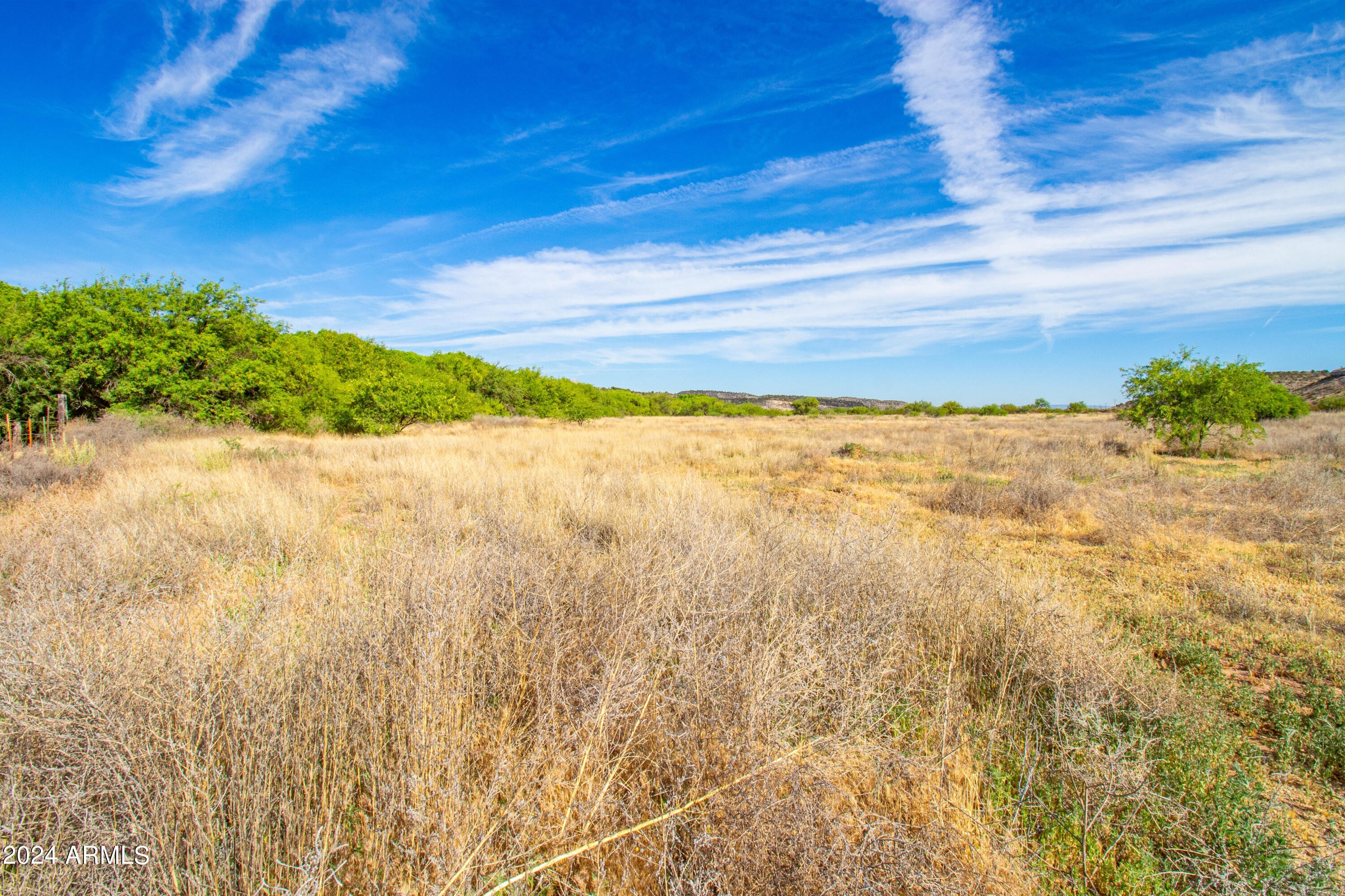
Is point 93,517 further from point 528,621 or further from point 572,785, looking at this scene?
point 572,785

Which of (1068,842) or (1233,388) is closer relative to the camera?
(1068,842)

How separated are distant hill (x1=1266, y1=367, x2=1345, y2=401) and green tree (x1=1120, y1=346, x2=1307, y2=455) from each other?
28906 mm

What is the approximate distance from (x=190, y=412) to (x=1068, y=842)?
2261 cm

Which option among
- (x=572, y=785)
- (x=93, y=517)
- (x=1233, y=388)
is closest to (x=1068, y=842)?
(x=572, y=785)

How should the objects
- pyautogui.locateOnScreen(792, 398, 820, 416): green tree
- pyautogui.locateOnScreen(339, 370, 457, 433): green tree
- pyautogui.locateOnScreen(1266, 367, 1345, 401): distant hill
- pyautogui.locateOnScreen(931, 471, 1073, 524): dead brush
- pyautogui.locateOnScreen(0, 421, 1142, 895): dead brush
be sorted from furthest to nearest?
pyautogui.locateOnScreen(792, 398, 820, 416): green tree < pyautogui.locateOnScreen(1266, 367, 1345, 401): distant hill < pyautogui.locateOnScreen(339, 370, 457, 433): green tree < pyautogui.locateOnScreen(931, 471, 1073, 524): dead brush < pyautogui.locateOnScreen(0, 421, 1142, 895): dead brush

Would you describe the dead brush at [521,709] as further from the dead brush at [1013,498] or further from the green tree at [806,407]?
the green tree at [806,407]

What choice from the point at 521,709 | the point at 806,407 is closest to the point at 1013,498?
the point at 521,709

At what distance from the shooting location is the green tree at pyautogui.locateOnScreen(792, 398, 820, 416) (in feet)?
191

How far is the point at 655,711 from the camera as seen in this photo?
2232 millimetres

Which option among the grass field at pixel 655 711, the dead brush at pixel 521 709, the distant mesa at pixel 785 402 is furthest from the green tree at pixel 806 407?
the dead brush at pixel 521 709

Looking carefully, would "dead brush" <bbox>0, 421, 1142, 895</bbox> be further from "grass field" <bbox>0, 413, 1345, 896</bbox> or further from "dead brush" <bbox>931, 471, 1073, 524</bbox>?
"dead brush" <bbox>931, 471, 1073, 524</bbox>

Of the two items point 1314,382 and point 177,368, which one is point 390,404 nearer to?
point 177,368

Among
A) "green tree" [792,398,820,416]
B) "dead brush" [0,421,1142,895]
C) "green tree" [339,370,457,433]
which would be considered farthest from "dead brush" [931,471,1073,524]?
"green tree" [792,398,820,416]

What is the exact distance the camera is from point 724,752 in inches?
79.1
